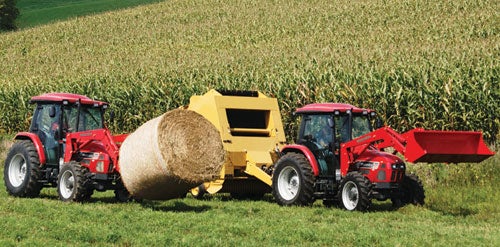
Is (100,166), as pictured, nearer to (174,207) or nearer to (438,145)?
(174,207)

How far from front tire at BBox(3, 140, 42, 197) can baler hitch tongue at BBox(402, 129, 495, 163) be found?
738 centimetres

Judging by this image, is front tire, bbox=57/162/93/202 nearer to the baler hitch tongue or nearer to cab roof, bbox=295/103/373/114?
cab roof, bbox=295/103/373/114

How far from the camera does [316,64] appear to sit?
28688 mm

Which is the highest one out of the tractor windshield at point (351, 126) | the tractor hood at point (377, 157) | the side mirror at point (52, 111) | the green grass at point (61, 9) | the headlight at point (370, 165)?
the green grass at point (61, 9)

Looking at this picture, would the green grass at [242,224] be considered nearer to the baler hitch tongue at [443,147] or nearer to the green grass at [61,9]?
the baler hitch tongue at [443,147]

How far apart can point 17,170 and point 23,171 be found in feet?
0.41

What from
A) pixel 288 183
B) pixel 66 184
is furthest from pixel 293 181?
pixel 66 184

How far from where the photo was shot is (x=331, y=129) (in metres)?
15.4

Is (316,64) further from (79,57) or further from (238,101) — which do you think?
(79,57)

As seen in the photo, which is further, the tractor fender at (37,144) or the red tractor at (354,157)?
the tractor fender at (37,144)

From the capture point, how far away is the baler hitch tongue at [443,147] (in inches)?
521

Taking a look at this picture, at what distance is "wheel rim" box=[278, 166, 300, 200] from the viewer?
15758 mm

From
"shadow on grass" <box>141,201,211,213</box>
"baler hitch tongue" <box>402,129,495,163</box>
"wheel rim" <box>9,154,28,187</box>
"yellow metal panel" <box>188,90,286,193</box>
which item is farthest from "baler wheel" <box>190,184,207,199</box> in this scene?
"baler hitch tongue" <box>402,129,495,163</box>

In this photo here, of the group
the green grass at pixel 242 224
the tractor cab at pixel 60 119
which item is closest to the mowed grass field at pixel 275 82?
the green grass at pixel 242 224
